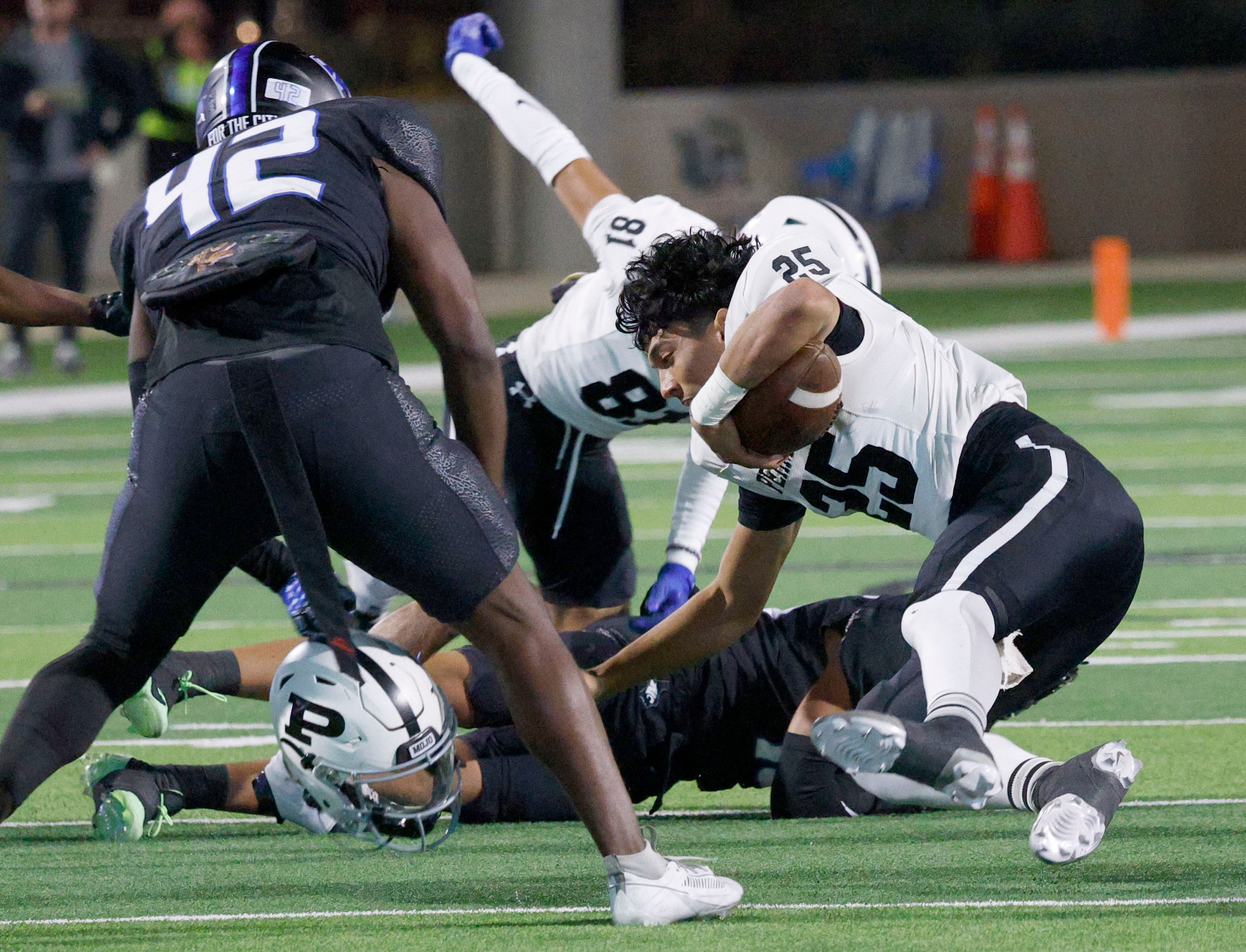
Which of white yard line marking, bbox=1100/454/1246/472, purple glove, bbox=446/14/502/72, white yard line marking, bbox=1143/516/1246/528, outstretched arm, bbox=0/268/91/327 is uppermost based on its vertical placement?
purple glove, bbox=446/14/502/72

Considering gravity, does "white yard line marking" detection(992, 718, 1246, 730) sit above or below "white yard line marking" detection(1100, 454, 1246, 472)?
above

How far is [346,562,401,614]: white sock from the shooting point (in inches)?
213

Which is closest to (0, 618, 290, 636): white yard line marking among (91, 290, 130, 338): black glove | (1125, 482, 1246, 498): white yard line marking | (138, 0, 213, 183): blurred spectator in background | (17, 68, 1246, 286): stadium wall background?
(91, 290, 130, 338): black glove

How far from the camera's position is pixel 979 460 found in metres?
3.90

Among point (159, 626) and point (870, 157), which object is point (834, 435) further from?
point (870, 157)

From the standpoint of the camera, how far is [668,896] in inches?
136

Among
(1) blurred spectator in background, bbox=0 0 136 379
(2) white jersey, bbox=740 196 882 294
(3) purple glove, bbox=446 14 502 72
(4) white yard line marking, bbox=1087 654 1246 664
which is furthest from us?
(1) blurred spectator in background, bbox=0 0 136 379

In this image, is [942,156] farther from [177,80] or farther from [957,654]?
[957,654]

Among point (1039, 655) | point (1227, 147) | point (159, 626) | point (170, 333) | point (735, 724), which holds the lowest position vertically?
point (1227, 147)

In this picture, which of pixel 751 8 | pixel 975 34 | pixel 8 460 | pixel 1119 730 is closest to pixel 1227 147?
pixel 975 34

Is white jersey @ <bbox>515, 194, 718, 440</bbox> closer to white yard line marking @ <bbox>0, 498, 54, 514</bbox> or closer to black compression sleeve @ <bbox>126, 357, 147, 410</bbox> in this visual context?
black compression sleeve @ <bbox>126, 357, 147, 410</bbox>

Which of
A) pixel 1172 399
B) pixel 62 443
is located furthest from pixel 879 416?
pixel 1172 399

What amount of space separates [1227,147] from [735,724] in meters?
18.7

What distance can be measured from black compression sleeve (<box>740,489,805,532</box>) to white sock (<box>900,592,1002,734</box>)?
1.77 ft
